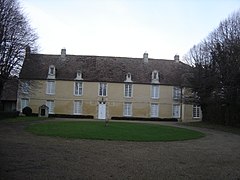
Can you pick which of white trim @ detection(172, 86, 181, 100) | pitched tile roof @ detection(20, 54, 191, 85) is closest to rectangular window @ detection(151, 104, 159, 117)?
white trim @ detection(172, 86, 181, 100)

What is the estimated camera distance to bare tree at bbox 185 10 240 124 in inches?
1241

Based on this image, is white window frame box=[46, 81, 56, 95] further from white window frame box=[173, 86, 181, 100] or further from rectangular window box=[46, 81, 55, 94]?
white window frame box=[173, 86, 181, 100]

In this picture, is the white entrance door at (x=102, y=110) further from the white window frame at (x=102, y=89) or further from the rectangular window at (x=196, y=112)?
the rectangular window at (x=196, y=112)

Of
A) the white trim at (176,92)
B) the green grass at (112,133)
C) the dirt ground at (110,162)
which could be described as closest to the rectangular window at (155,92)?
the white trim at (176,92)

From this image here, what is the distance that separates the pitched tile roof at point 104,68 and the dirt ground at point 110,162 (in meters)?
34.0

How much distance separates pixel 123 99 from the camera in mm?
47875

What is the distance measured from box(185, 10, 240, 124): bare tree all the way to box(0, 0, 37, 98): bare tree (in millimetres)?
17991

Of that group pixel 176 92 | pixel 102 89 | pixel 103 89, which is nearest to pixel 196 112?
pixel 176 92

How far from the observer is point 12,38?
103 ft

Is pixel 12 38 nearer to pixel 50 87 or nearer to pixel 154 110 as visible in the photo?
pixel 50 87

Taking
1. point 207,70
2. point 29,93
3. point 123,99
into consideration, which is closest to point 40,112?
point 29,93

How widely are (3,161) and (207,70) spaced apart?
29.8m

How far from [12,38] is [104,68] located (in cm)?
1917

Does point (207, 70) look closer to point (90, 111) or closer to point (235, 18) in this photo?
point (235, 18)
